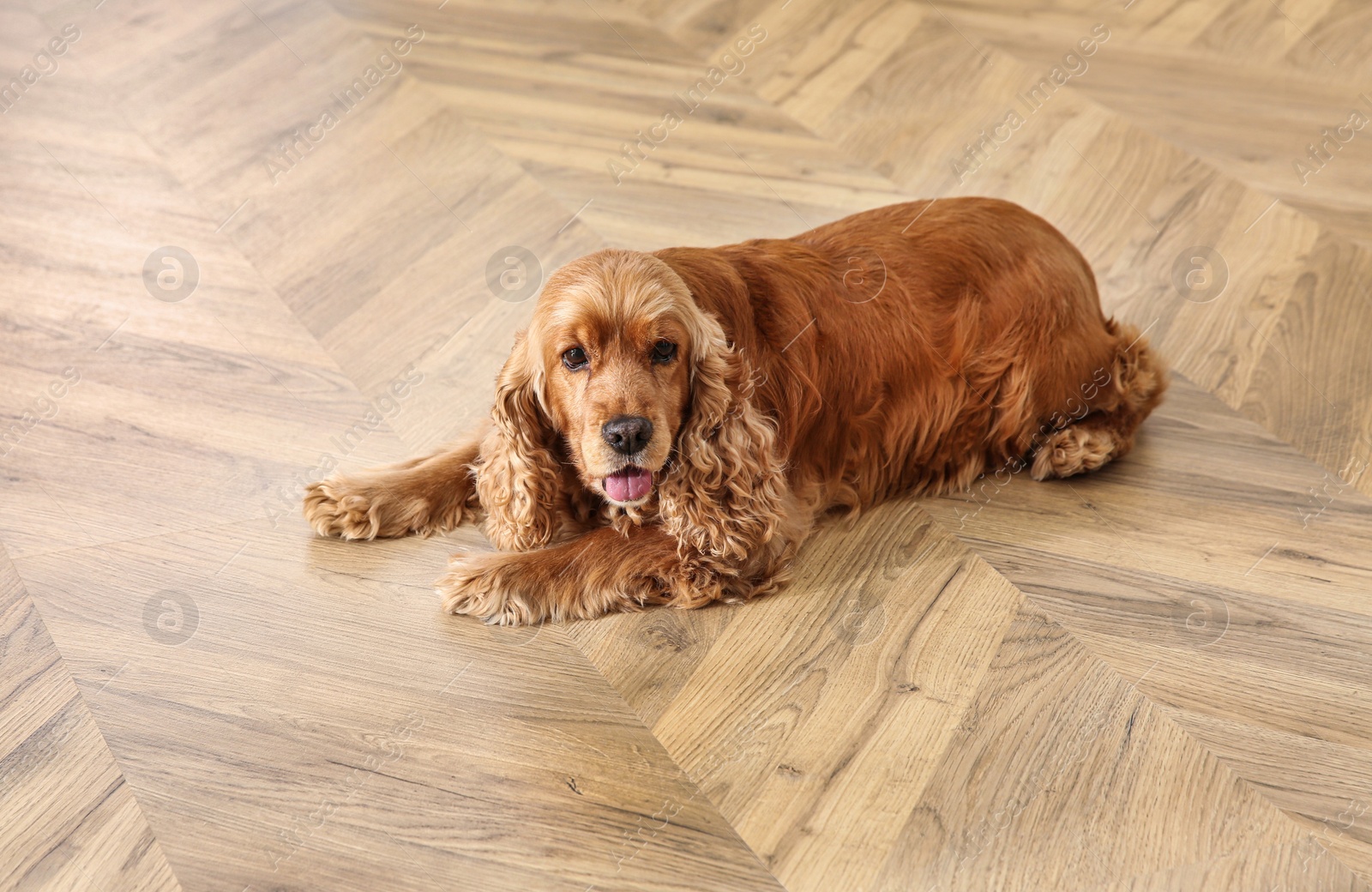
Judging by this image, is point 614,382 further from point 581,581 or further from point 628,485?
point 581,581

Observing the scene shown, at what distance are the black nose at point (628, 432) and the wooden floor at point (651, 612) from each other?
0.45 m

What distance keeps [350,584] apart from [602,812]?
32.3 inches

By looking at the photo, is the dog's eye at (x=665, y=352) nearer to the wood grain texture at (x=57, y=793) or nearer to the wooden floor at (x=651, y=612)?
the wooden floor at (x=651, y=612)

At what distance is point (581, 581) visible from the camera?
8.07ft

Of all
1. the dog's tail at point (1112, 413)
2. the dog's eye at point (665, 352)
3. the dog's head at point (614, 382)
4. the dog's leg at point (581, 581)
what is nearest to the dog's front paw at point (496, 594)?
the dog's leg at point (581, 581)

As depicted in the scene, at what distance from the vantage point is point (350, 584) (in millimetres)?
2547

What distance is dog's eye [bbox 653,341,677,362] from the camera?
2250 millimetres

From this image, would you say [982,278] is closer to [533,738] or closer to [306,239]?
[533,738]

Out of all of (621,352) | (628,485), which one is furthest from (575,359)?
(628,485)

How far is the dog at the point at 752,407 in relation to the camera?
2266mm

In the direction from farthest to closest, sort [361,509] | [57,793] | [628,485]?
1. [361,509]
2. [628,485]
3. [57,793]

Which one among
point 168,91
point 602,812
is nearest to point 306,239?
point 168,91

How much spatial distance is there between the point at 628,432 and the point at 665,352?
18 cm

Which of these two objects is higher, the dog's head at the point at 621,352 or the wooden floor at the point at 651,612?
the dog's head at the point at 621,352
